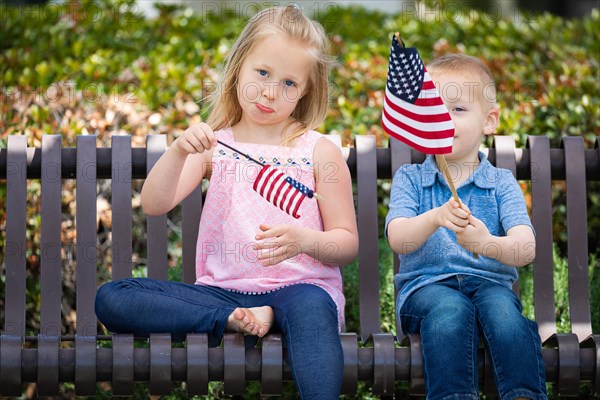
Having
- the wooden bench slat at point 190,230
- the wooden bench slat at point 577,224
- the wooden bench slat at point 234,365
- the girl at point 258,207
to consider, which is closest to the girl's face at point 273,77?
the girl at point 258,207

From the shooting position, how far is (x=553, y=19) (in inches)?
229

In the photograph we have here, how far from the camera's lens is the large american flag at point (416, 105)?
288cm

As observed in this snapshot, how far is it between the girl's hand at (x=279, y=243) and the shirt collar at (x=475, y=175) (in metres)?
0.53

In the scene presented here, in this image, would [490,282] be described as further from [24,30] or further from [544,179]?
[24,30]

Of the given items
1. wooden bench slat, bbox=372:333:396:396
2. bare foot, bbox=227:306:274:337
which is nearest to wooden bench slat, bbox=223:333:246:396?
bare foot, bbox=227:306:274:337

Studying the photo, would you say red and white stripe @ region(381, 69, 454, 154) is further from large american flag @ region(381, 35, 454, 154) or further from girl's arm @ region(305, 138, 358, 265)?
girl's arm @ region(305, 138, 358, 265)

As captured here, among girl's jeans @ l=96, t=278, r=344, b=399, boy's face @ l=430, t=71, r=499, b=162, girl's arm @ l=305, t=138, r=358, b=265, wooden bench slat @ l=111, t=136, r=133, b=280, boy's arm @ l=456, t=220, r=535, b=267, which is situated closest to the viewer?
girl's jeans @ l=96, t=278, r=344, b=399

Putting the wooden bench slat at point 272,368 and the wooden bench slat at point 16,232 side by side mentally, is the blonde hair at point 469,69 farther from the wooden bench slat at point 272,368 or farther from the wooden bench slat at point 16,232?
the wooden bench slat at point 16,232

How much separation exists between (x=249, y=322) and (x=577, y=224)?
129cm

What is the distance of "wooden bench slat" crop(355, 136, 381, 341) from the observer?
3512 millimetres

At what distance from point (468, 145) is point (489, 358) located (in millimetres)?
768

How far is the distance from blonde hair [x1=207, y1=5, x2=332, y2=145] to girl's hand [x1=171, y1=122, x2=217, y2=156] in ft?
1.30

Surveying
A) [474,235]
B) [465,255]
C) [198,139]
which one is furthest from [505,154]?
[198,139]

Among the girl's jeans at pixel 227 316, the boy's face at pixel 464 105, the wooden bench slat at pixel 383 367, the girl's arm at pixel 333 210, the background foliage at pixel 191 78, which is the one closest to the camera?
the girl's jeans at pixel 227 316
